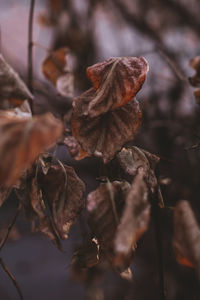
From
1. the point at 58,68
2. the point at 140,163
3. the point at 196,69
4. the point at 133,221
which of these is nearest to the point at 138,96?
the point at 58,68

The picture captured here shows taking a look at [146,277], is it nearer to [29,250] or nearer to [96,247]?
[29,250]

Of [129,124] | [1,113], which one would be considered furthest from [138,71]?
[1,113]

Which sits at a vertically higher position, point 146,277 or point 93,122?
point 93,122

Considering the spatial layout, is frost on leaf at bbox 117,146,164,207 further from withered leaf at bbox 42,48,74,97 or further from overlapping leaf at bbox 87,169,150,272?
withered leaf at bbox 42,48,74,97

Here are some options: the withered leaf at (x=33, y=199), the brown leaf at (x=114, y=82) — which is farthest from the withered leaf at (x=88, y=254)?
the brown leaf at (x=114, y=82)

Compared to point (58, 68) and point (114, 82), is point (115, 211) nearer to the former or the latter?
point (114, 82)

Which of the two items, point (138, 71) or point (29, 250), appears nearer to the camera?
point (138, 71)

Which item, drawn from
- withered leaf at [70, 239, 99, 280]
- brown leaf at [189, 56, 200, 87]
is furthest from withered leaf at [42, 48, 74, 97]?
withered leaf at [70, 239, 99, 280]
